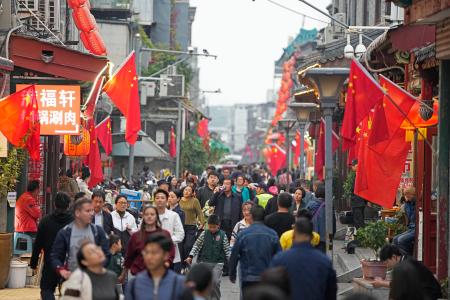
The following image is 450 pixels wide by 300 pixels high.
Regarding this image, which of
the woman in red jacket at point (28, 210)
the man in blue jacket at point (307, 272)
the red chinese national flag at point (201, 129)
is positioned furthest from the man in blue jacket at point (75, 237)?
the red chinese national flag at point (201, 129)

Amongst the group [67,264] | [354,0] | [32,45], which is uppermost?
[354,0]

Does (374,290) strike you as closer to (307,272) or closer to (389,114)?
(389,114)

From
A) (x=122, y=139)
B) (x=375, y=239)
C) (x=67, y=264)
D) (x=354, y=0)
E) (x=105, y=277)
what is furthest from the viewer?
(x=122, y=139)

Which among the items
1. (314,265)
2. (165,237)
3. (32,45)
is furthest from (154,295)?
(32,45)

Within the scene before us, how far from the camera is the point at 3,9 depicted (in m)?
24.9

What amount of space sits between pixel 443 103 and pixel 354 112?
1926mm

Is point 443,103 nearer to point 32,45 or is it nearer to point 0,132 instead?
point 0,132

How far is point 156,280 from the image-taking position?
11.3 m

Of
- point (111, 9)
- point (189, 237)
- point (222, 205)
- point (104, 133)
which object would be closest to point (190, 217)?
point (189, 237)

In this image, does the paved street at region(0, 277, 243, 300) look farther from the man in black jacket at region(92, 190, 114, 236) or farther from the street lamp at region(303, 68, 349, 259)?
the street lamp at region(303, 68, 349, 259)

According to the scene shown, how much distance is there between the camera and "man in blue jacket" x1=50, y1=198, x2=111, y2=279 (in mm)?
14750

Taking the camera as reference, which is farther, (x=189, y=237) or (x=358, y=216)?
(x=358, y=216)

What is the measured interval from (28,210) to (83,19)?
10.1 metres

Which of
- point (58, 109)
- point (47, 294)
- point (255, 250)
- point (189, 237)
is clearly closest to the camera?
point (255, 250)
